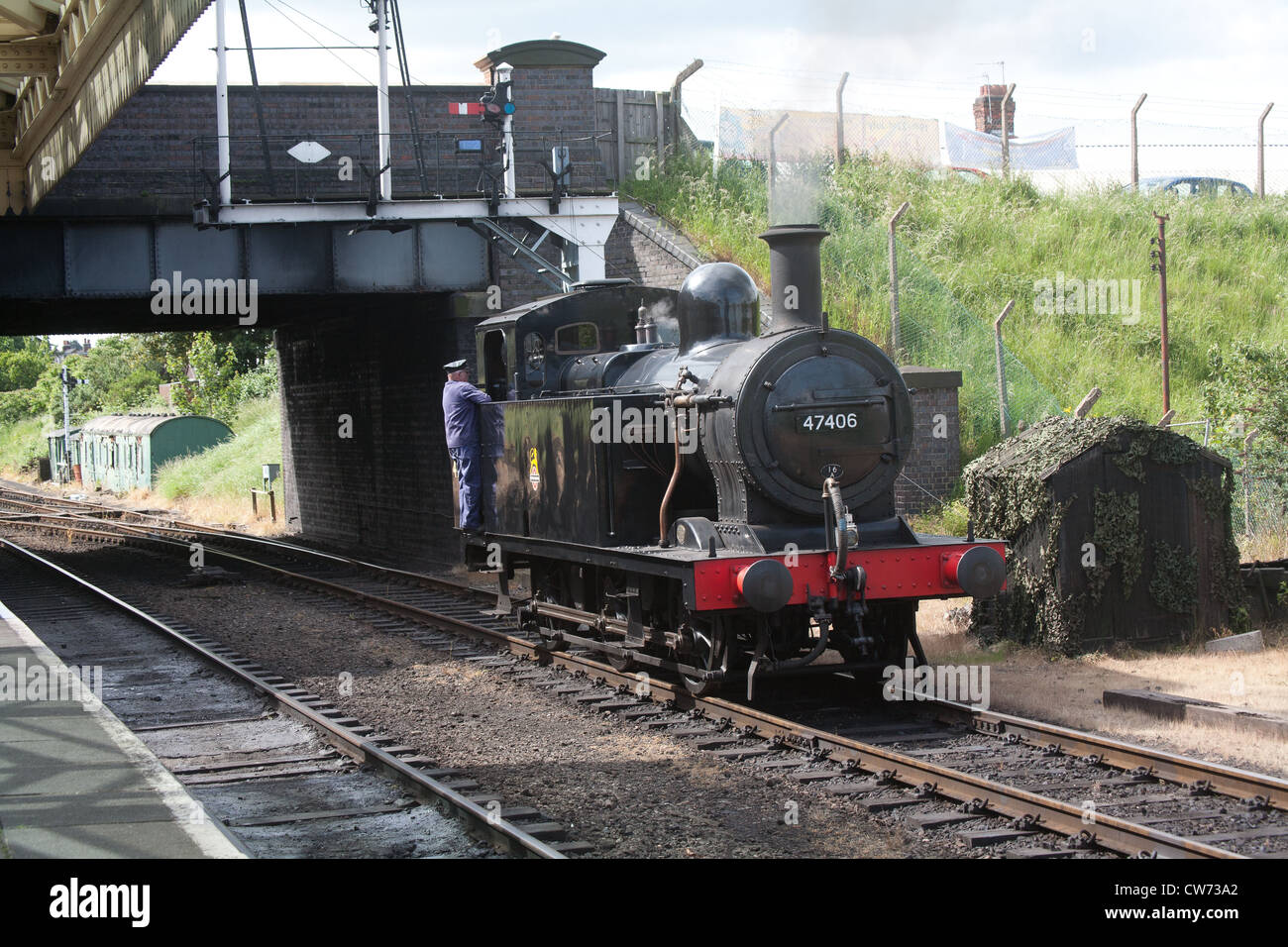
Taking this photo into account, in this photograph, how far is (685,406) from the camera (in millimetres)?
8180

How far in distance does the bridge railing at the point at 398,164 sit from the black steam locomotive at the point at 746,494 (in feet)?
26.1

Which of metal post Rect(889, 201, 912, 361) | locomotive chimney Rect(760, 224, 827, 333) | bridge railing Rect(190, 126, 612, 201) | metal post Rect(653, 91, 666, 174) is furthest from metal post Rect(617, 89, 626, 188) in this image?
locomotive chimney Rect(760, 224, 827, 333)

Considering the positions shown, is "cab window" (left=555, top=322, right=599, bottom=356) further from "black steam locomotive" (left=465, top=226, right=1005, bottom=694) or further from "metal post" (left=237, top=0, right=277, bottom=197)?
"metal post" (left=237, top=0, right=277, bottom=197)

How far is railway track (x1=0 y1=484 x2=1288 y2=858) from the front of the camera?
540 cm

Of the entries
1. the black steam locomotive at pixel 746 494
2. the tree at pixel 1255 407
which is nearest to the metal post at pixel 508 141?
the black steam locomotive at pixel 746 494

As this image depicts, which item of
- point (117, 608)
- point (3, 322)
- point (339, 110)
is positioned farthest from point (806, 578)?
point (3, 322)

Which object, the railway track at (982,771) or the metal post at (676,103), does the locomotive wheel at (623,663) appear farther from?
the metal post at (676,103)

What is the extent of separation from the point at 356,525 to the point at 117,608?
726cm

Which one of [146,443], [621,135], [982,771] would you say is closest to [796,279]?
[982,771]

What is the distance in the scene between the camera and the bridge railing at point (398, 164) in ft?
54.4

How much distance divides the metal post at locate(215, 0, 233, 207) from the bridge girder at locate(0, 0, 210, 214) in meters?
1.91

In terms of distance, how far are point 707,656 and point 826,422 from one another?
1.66 meters

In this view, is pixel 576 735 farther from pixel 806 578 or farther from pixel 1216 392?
pixel 1216 392

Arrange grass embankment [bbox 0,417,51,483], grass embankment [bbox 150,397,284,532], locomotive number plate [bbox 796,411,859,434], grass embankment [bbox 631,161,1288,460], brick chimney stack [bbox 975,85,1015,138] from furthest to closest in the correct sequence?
1. grass embankment [bbox 0,417,51,483]
2. grass embankment [bbox 150,397,284,532]
3. brick chimney stack [bbox 975,85,1015,138]
4. grass embankment [bbox 631,161,1288,460]
5. locomotive number plate [bbox 796,411,859,434]
